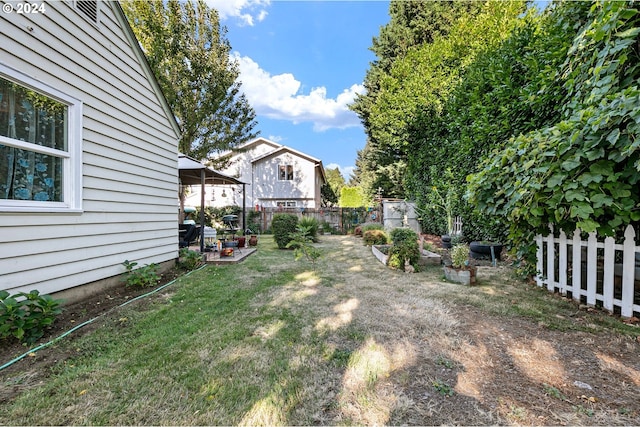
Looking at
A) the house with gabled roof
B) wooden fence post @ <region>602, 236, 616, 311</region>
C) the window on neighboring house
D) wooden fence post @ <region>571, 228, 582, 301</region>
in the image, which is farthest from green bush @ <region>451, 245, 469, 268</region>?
the window on neighboring house

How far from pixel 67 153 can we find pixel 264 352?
11.1ft

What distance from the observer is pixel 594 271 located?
10.8 ft

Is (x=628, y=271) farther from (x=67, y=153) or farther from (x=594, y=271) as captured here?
(x=67, y=153)

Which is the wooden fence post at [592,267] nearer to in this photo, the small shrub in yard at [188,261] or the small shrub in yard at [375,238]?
the small shrub in yard at [375,238]

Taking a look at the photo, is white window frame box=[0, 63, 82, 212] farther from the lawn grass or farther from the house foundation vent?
the lawn grass

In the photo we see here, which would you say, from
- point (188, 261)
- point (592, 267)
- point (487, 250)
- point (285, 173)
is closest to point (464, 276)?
point (592, 267)

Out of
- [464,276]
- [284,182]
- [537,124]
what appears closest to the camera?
[464,276]

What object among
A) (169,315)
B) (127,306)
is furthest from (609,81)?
(127,306)

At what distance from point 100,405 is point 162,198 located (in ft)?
14.5

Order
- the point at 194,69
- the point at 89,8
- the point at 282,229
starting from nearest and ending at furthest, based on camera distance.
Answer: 1. the point at 89,8
2. the point at 282,229
3. the point at 194,69

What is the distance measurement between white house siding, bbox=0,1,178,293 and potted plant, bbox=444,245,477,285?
5339 millimetres

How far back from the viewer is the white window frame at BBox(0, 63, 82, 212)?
9.59ft

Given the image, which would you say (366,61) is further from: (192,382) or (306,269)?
(192,382)

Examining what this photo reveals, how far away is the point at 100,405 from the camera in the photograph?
1736 millimetres
